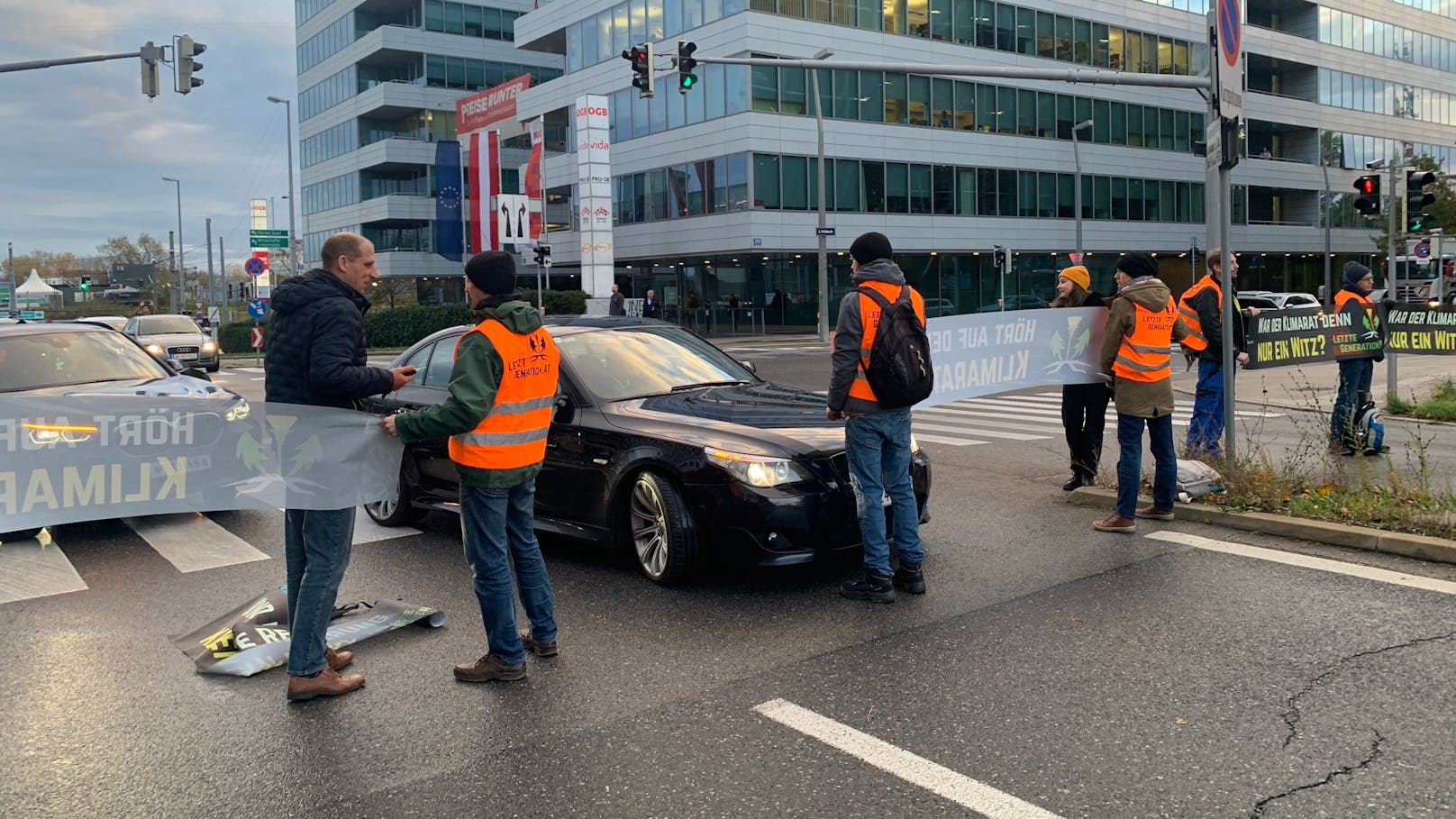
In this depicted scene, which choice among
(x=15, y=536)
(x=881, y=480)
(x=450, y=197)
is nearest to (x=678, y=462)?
(x=881, y=480)

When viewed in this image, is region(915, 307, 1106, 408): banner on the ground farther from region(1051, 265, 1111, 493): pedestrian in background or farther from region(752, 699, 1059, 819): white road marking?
region(752, 699, 1059, 819): white road marking

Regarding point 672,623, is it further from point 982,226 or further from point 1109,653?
point 982,226

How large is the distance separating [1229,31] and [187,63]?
20.6 metres

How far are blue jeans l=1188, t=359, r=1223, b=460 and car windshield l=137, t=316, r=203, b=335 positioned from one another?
27.6 meters

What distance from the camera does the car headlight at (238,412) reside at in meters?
5.41

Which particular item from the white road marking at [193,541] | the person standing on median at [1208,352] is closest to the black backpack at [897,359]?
the white road marking at [193,541]

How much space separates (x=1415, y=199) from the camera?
1691 cm

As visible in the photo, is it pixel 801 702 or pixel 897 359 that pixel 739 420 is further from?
pixel 801 702

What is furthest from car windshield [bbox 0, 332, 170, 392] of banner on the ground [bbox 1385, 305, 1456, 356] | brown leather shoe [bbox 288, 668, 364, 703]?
banner on the ground [bbox 1385, 305, 1456, 356]

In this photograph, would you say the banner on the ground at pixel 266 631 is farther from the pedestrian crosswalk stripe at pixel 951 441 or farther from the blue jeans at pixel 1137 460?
the pedestrian crosswalk stripe at pixel 951 441

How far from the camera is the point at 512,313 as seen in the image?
480cm

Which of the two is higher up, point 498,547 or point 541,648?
point 498,547

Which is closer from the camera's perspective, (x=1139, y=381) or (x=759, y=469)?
(x=759, y=469)

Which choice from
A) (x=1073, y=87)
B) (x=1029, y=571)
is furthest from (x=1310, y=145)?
(x=1029, y=571)
